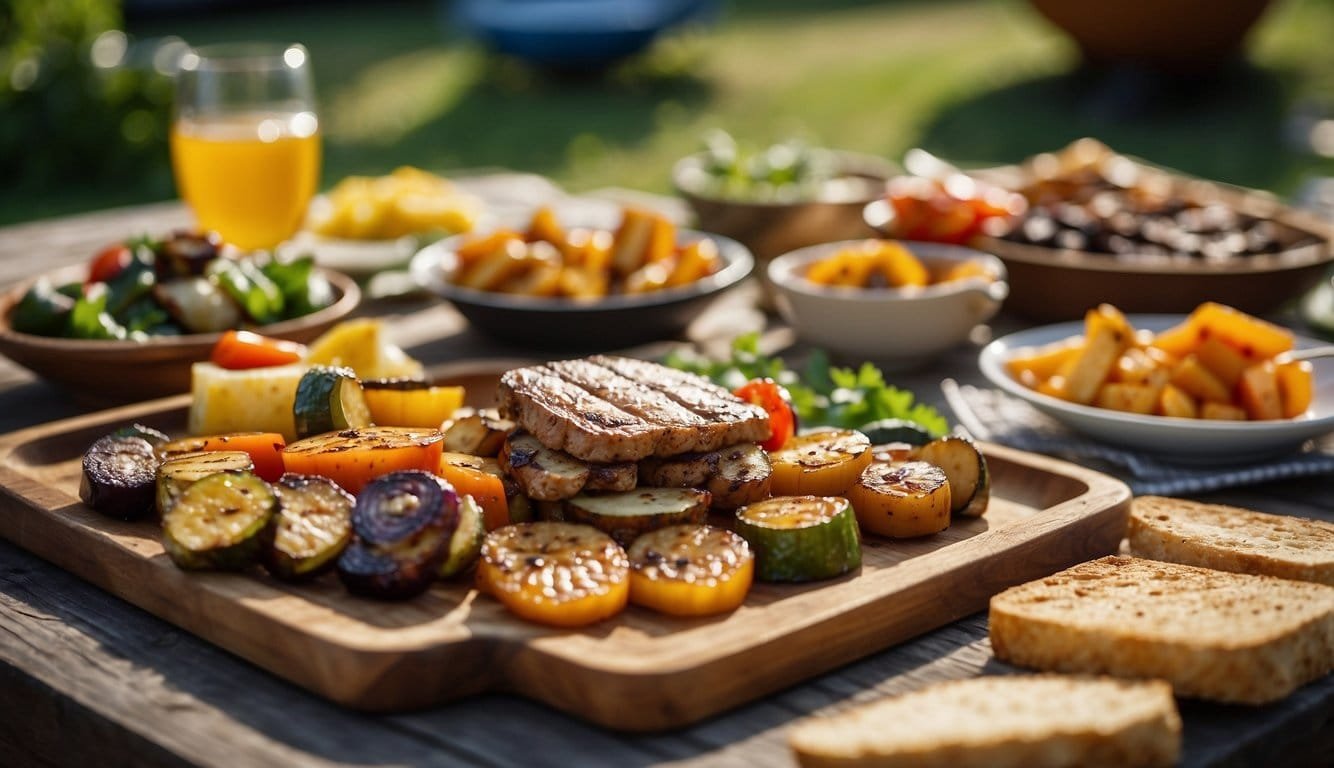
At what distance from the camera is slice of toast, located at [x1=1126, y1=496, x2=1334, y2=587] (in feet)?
6.82

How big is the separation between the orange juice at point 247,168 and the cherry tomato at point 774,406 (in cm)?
191

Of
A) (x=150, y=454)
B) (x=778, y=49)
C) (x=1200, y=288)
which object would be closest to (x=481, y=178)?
(x=1200, y=288)

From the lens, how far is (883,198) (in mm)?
4082

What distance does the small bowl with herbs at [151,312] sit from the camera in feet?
9.55

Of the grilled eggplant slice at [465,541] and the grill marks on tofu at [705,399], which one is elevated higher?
the grill marks on tofu at [705,399]

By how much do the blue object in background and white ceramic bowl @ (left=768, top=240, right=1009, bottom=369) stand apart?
1087cm

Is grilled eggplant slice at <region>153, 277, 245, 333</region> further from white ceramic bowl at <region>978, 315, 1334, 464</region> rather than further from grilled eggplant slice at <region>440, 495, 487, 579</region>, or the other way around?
white ceramic bowl at <region>978, 315, 1334, 464</region>

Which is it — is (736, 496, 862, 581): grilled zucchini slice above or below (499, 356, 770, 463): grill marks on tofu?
below

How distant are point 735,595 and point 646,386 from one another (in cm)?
49

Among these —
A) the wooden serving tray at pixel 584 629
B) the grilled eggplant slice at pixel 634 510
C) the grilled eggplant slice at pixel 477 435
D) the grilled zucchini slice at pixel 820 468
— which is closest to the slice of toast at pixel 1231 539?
the wooden serving tray at pixel 584 629

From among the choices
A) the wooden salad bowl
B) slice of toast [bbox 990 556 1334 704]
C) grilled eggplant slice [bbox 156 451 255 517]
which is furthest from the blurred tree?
slice of toast [bbox 990 556 1334 704]

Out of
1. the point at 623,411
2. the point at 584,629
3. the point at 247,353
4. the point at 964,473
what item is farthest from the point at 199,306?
the point at 964,473

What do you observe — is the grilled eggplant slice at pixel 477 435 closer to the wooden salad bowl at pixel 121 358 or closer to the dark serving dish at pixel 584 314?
the wooden salad bowl at pixel 121 358

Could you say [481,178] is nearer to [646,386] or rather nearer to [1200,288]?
[1200,288]
